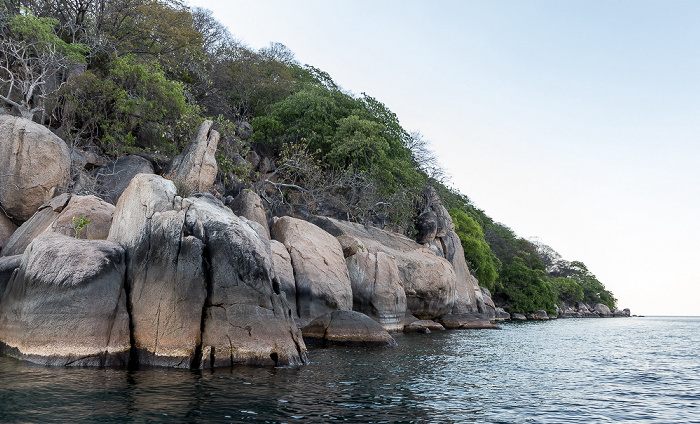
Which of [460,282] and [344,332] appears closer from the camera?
[344,332]

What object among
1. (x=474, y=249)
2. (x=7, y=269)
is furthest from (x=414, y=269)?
(x=474, y=249)

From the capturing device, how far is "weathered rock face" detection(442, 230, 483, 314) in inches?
1343

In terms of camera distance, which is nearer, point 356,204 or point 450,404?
point 450,404

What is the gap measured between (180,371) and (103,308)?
2192 millimetres

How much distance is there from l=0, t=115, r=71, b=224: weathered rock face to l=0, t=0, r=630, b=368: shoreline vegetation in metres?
0.05

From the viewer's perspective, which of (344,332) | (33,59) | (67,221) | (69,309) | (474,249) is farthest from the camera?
(474,249)

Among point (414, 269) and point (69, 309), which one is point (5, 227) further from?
point (414, 269)

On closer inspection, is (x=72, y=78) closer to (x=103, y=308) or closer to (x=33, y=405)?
(x=103, y=308)

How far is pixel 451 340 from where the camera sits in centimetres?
2089

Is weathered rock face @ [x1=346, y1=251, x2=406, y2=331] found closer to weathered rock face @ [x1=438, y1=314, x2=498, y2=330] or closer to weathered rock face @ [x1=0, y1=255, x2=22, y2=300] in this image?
weathered rock face @ [x1=438, y1=314, x2=498, y2=330]

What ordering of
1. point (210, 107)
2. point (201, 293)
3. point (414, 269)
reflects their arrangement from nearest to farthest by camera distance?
point (201, 293) < point (414, 269) < point (210, 107)

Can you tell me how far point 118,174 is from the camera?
832 inches

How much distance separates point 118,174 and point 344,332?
12057mm

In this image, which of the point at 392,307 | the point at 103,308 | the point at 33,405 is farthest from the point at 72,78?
the point at 33,405
